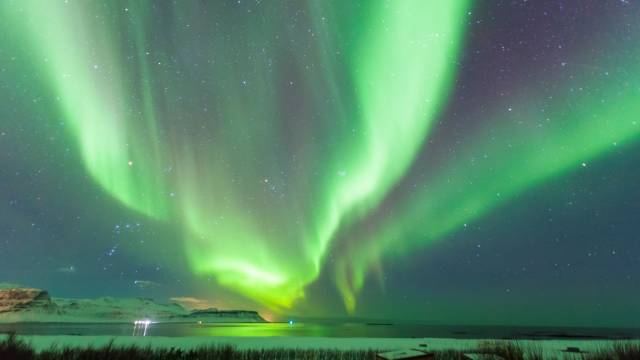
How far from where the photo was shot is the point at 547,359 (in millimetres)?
20938

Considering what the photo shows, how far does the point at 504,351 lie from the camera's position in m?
19.4

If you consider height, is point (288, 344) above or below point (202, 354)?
below

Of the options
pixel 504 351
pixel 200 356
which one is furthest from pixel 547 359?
pixel 200 356

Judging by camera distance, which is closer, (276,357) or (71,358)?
(71,358)

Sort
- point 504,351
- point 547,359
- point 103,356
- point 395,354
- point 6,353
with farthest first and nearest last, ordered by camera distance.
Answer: point 547,359
point 504,351
point 103,356
point 6,353
point 395,354

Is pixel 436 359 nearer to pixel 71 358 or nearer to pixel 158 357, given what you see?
pixel 158 357

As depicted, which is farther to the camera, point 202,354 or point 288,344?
point 288,344

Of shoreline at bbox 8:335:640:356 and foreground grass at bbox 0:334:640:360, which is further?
shoreline at bbox 8:335:640:356

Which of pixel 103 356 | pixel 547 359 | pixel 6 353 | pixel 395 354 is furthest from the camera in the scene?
pixel 547 359

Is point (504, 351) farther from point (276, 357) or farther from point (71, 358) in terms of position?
point (71, 358)

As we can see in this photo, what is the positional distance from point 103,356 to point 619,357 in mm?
23412

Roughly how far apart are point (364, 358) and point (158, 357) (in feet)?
34.4

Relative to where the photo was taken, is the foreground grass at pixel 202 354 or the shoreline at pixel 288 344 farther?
the shoreline at pixel 288 344

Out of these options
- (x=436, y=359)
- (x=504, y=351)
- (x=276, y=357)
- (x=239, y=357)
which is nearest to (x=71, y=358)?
(x=239, y=357)
